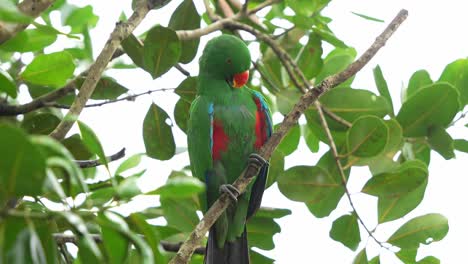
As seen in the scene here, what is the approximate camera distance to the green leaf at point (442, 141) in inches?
130

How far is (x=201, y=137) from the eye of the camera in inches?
137

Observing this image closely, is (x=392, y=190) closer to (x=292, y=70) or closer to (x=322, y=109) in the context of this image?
(x=322, y=109)

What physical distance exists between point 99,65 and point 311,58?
153 cm

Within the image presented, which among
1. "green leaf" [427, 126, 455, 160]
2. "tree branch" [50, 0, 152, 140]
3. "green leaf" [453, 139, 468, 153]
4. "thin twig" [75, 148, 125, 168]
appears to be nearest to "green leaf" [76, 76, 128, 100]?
"tree branch" [50, 0, 152, 140]

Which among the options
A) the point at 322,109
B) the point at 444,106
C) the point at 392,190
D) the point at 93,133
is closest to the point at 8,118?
the point at 93,133

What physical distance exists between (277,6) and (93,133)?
86.7 inches

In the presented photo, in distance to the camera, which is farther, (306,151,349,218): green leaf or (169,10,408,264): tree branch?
(306,151,349,218): green leaf

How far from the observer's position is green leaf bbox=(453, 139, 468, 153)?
3432mm

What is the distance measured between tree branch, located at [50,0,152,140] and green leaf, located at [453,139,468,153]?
5.49 feet

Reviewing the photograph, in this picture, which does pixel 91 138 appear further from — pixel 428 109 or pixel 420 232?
pixel 428 109

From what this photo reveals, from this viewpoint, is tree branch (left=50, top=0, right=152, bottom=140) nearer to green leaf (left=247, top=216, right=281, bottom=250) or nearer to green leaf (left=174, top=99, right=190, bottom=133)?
green leaf (left=174, top=99, right=190, bottom=133)

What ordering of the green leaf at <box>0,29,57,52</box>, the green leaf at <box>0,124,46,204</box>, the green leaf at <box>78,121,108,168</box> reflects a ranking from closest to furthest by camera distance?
the green leaf at <box>0,124,46,204</box>
the green leaf at <box>78,121,108,168</box>
the green leaf at <box>0,29,57,52</box>

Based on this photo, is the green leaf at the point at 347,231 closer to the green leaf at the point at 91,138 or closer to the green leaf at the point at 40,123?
the green leaf at the point at 40,123

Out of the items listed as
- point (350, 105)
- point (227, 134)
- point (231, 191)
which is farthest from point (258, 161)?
point (350, 105)
